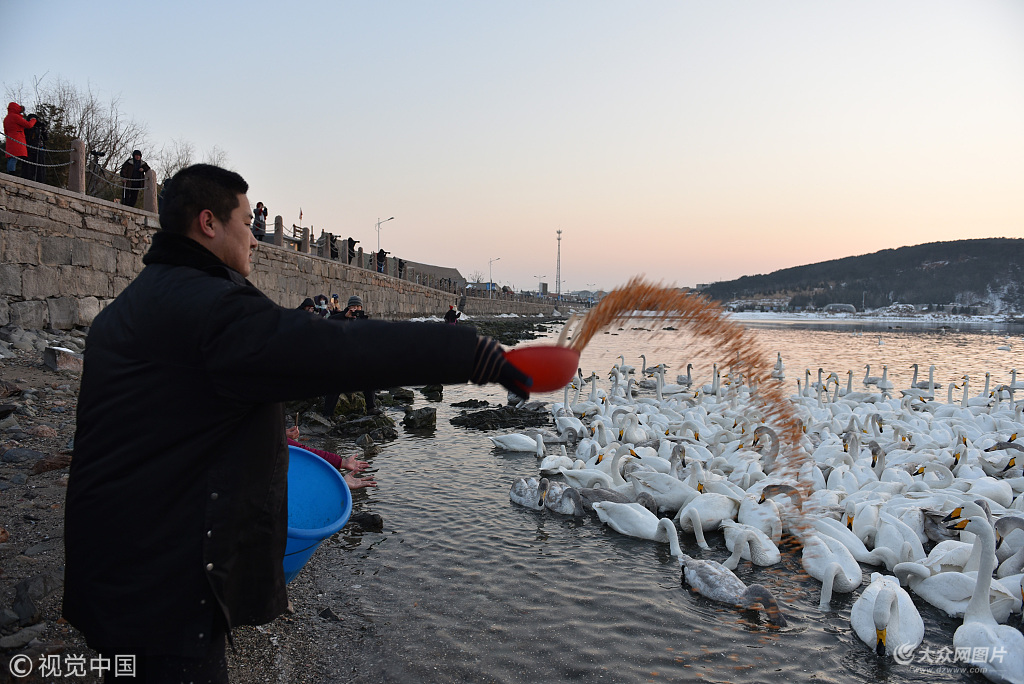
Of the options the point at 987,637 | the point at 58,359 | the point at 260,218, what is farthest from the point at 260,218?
the point at 987,637

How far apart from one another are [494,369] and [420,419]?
10.4m

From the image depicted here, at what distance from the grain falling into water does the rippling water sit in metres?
0.13

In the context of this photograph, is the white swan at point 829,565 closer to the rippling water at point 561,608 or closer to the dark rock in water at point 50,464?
the rippling water at point 561,608

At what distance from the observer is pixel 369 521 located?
6.30 metres

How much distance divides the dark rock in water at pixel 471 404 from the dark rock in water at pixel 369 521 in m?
8.13

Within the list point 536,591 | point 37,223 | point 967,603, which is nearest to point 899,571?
point 967,603

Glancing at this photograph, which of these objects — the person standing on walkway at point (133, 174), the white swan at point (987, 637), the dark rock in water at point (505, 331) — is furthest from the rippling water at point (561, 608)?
the dark rock in water at point (505, 331)

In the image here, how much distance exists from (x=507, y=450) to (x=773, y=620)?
5.70 meters

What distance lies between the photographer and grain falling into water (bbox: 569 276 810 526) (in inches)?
94.1

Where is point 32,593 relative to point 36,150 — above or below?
below

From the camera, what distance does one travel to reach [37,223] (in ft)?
37.1

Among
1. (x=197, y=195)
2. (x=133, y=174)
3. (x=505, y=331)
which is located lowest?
(x=505, y=331)

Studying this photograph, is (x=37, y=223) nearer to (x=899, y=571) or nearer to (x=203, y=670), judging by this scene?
(x=203, y=670)

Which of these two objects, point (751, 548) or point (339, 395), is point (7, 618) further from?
point (339, 395)
